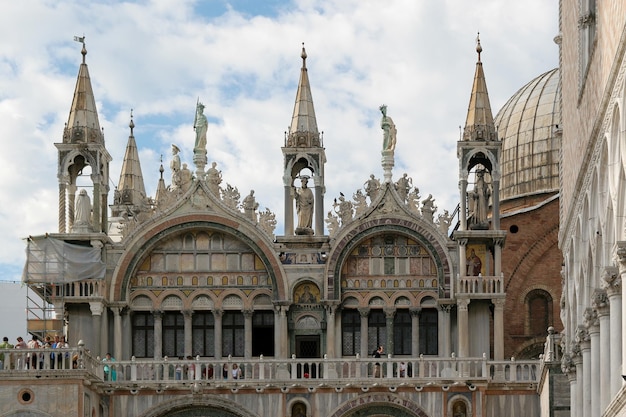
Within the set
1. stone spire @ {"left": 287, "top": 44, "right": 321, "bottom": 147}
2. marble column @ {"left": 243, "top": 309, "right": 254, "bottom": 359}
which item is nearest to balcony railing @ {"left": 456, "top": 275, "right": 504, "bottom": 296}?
stone spire @ {"left": 287, "top": 44, "right": 321, "bottom": 147}

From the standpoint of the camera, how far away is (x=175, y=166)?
5450 cm

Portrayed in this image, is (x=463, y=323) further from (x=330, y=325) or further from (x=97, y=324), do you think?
(x=97, y=324)

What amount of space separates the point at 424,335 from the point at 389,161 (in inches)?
204

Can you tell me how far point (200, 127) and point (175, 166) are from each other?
4.64ft

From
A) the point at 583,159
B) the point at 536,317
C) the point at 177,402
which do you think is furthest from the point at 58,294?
the point at 583,159

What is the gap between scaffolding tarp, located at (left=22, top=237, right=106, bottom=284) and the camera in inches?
2058

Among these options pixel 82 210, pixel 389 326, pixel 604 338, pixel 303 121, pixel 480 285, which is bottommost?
pixel 604 338

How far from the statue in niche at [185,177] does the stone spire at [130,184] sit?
1298cm

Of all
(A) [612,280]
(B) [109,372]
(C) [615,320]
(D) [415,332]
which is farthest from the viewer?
(D) [415,332]

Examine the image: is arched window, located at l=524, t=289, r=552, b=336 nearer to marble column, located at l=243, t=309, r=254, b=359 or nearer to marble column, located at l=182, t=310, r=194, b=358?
marble column, located at l=243, t=309, r=254, b=359

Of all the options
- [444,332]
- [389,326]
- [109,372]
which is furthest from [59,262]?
[444,332]

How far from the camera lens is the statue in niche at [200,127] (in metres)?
53.9

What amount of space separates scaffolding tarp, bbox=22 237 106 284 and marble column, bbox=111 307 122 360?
111 cm

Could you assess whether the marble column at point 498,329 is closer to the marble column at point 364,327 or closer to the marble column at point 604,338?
the marble column at point 364,327
